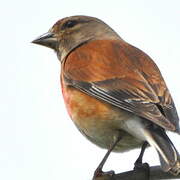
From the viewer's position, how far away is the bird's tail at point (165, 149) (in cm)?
416

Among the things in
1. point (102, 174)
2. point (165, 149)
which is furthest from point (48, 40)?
point (165, 149)

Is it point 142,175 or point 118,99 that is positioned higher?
point 118,99

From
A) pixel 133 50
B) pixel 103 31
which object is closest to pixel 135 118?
pixel 133 50

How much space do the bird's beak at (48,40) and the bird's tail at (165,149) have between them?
2.79 meters

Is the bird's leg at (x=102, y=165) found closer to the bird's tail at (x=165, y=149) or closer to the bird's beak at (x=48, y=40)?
the bird's tail at (x=165, y=149)

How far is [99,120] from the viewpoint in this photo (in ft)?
18.0

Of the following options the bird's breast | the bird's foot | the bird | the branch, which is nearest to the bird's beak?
the bird

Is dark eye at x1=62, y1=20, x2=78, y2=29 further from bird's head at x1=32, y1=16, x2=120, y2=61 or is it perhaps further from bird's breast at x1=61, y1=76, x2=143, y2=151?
bird's breast at x1=61, y1=76, x2=143, y2=151

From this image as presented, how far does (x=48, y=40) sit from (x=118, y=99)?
2.38 m

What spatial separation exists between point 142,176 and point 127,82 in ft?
4.66

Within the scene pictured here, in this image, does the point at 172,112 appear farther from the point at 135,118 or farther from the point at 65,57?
the point at 65,57

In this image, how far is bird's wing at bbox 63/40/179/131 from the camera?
5133 mm

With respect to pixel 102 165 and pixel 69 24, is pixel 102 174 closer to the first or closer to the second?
pixel 102 165

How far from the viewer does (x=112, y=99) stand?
535 centimetres
